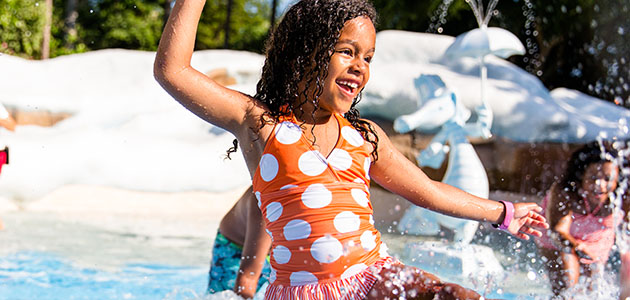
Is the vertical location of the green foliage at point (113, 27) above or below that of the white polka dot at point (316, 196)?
below

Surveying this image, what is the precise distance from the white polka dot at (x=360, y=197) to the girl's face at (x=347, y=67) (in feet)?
→ 0.80

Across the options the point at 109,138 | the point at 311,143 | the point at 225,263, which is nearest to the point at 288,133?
the point at 311,143

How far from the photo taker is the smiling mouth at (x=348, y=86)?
203 cm

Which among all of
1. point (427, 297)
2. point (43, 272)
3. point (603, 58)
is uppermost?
point (427, 297)

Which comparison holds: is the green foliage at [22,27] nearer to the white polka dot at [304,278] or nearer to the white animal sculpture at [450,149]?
the white animal sculpture at [450,149]

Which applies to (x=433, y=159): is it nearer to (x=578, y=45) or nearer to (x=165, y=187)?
(x=165, y=187)

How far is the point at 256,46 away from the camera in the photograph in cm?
2078

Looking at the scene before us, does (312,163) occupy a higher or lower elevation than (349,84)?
lower

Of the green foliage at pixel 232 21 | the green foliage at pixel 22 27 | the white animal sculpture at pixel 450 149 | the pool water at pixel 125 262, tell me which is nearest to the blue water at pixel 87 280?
the pool water at pixel 125 262

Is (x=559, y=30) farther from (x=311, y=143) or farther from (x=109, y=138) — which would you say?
(x=311, y=143)

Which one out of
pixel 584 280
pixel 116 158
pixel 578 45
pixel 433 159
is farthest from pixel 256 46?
pixel 584 280

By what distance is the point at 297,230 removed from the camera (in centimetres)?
194

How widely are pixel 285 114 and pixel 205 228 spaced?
451 centimetres

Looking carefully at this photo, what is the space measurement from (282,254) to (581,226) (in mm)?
2627
